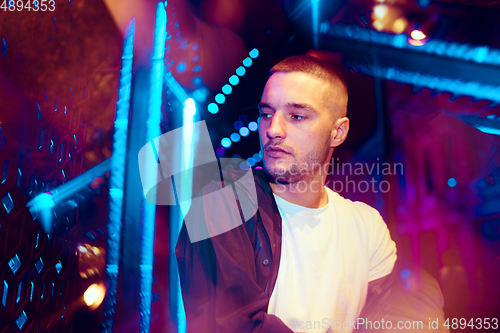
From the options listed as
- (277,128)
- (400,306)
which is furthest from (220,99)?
(400,306)

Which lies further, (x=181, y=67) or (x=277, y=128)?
(x=181, y=67)

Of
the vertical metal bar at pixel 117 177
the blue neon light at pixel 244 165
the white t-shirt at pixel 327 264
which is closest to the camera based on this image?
the white t-shirt at pixel 327 264

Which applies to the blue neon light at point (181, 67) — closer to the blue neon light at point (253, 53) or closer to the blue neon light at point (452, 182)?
the blue neon light at point (253, 53)

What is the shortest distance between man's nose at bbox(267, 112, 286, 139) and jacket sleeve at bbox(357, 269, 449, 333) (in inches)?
31.6

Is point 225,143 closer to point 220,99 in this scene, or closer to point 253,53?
point 220,99

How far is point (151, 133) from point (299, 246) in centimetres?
86

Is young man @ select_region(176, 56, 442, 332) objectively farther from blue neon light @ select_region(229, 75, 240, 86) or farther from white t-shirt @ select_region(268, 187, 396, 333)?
blue neon light @ select_region(229, 75, 240, 86)

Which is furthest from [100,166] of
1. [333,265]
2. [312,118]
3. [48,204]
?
[333,265]

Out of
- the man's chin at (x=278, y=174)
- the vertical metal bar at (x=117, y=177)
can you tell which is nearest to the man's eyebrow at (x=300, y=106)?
the man's chin at (x=278, y=174)

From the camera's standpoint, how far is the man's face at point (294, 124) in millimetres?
1225

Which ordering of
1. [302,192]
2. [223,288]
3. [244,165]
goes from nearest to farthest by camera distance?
[223,288]
[302,192]
[244,165]

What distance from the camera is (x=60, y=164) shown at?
44.9 inches

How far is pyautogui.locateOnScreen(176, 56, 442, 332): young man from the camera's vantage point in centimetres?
101

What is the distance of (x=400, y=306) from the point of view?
1.26 meters
